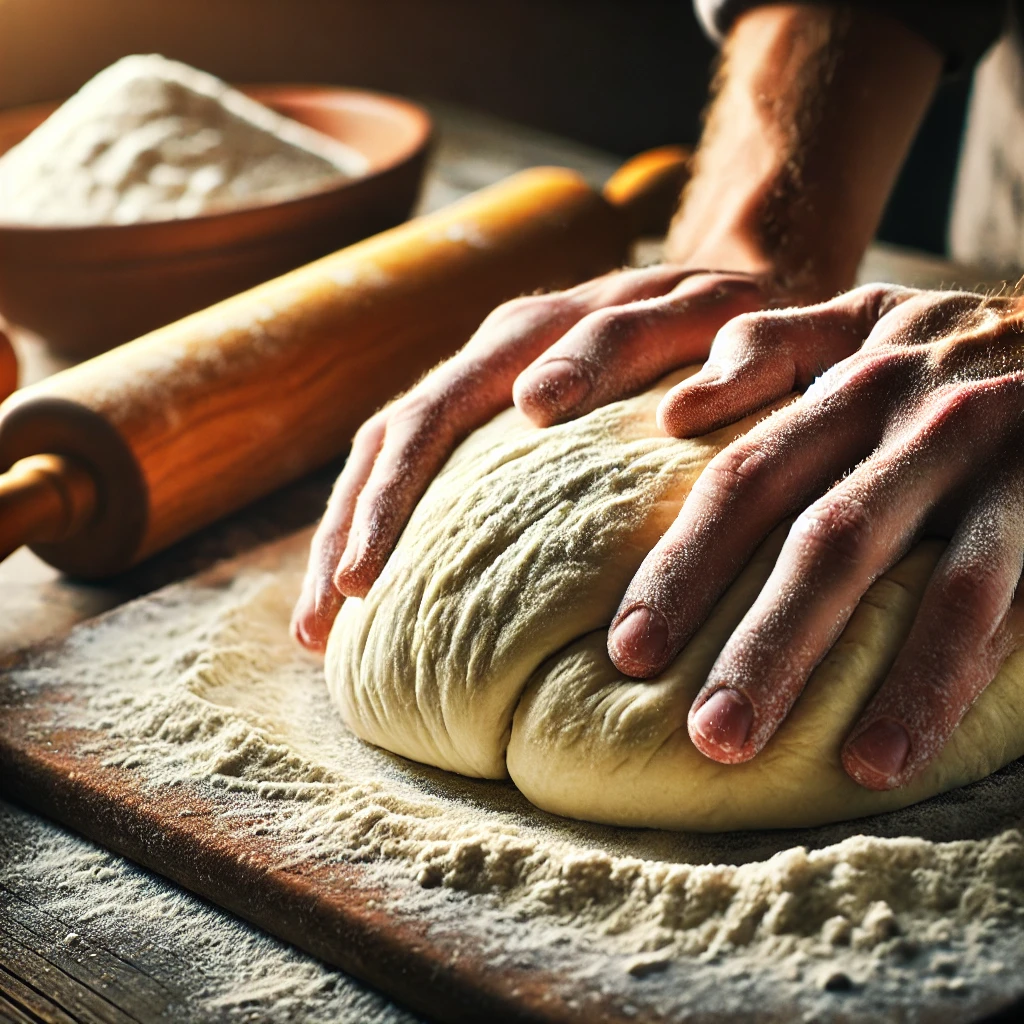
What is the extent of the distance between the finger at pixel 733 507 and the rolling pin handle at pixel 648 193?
4.44 feet

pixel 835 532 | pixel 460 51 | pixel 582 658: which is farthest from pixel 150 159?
pixel 460 51

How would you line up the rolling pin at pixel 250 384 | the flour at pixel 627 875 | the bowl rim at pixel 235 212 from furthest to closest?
the bowl rim at pixel 235 212, the rolling pin at pixel 250 384, the flour at pixel 627 875

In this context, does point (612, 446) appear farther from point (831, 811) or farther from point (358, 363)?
point (358, 363)

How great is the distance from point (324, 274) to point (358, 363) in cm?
18

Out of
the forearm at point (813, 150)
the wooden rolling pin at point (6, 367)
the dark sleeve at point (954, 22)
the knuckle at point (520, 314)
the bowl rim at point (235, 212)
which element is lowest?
the wooden rolling pin at point (6, 367)

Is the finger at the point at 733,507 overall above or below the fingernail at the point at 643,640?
above

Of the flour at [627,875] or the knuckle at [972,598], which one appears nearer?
the flour at [627,875]

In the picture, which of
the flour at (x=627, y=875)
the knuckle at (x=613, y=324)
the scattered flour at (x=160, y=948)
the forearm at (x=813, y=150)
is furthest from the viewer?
the forearm at (x=813, y=150)

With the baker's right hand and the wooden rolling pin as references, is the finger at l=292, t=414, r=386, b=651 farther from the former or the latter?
the wooden rolling pin

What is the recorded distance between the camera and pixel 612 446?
1.05 m

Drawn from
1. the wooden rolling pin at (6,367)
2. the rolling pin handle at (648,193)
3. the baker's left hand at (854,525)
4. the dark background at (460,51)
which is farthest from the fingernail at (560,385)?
the dark background at (460,51)

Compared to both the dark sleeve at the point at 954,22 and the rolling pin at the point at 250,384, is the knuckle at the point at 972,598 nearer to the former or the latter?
the rolling pin at the point at 250,384

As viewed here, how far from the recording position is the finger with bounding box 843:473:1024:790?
0.81 metres

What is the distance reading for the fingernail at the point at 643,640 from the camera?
876 mm
